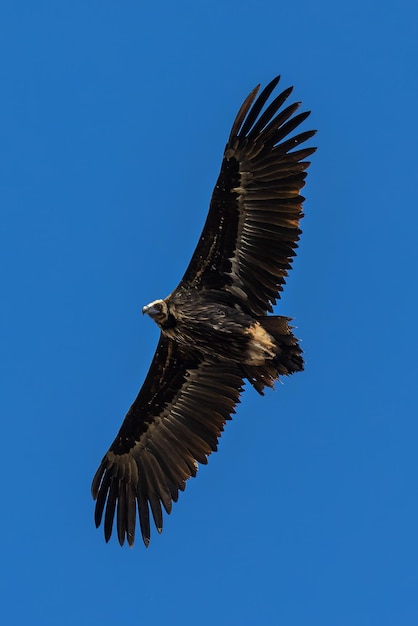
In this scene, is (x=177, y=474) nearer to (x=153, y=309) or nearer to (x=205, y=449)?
(x=205, y=449)

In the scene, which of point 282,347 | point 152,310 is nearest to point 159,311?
point 152,310

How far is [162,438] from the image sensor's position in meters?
25.5

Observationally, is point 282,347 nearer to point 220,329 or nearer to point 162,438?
point 220,329

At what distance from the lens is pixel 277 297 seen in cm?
2391

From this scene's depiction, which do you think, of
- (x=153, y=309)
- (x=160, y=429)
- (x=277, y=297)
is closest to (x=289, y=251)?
(x=277, y=297)

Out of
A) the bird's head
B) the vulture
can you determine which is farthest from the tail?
the bird's head

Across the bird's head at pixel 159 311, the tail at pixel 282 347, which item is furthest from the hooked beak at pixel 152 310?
the tail at pixel 282 347

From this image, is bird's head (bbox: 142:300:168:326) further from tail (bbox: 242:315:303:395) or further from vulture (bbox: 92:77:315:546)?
tail (bbox: 242:315:303:395)

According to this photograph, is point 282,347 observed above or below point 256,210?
below

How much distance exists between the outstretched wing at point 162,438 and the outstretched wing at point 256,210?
1.64 m

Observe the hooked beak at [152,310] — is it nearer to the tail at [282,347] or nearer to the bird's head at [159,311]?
the bird's head at [159,311]

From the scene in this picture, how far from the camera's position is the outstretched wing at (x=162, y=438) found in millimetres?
25062

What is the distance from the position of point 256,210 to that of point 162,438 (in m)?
4.50

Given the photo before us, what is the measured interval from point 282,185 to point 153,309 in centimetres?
300
